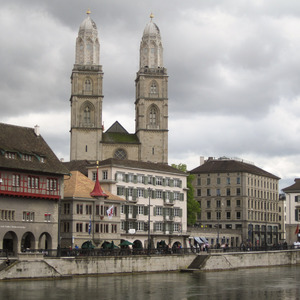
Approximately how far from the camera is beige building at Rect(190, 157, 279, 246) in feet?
476

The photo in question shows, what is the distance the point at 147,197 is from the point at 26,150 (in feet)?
94.4

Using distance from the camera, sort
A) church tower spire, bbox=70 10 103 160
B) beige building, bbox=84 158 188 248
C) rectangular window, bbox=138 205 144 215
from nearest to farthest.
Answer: beige building, bbox=84 158 188 248 < rectangular window, bbox=138 205 144 215 < church tower spire, bbox=70 10 103 160

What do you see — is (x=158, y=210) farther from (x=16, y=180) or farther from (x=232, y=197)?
(x=232, y=197)

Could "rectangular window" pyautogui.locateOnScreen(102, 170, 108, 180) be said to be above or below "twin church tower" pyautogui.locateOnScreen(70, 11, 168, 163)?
below

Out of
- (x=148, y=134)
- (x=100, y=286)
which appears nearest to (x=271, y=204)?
(x=148, y=134)

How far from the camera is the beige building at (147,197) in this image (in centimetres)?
10319

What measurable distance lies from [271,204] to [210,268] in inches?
2928

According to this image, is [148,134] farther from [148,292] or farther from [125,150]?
[148,292]

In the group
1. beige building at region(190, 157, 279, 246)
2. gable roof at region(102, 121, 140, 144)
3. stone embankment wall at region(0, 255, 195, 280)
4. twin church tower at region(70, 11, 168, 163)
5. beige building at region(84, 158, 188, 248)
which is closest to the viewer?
stone embankment wall at region(0, 255, 195, 280)

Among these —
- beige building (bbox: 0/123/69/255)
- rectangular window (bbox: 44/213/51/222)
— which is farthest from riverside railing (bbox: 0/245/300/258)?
rectangular window (bbox: 44/213/51/222)

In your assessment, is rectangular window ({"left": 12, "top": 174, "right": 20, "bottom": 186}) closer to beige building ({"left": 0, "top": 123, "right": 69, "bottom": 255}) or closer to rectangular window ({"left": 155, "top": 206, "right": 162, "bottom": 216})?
beige building ({"left": 0, "top": 123, "right": 69, "bottom": 255})

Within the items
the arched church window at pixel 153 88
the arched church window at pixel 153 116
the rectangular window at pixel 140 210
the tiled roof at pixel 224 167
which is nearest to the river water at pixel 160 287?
the rectangular window at pixel 140 210

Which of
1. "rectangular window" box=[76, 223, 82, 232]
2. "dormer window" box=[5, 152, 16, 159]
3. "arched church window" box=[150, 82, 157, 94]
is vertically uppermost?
"arched church window" box=[150, 82, 157, 94]

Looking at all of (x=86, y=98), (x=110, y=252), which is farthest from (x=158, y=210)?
(x=86, y=98)
